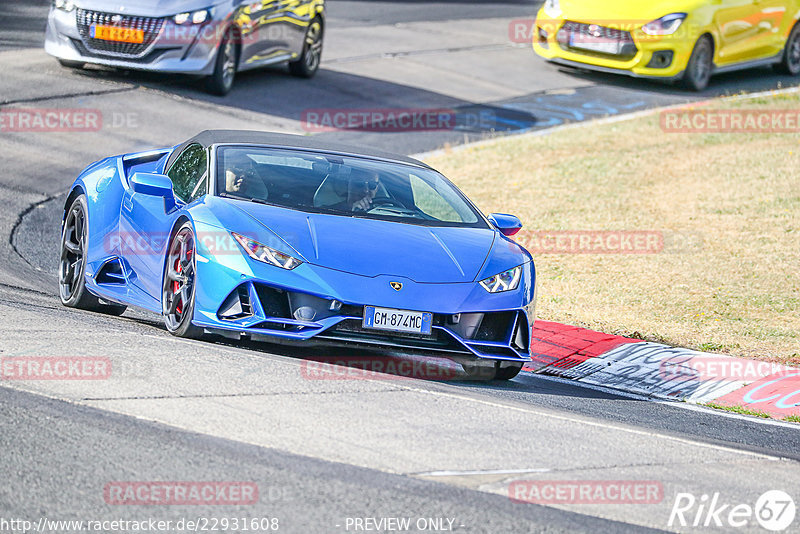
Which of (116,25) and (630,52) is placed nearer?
(116,25)

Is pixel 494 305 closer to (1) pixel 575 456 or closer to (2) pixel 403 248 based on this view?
(2) pixel 403 248

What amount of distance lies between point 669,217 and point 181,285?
24.9 ft

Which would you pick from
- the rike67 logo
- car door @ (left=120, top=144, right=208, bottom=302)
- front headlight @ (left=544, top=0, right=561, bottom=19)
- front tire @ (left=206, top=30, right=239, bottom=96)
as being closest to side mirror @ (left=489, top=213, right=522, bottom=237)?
car door @ (left=120, top=144, right=208, bottom=302)

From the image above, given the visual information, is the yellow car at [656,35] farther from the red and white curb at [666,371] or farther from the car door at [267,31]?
the red and white curb at [666,371]

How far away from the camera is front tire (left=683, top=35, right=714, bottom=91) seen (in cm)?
1984

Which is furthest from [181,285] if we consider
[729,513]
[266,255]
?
[729,513]

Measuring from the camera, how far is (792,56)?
2200 cm

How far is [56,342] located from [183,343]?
74 cm

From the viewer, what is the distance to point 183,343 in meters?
6.85

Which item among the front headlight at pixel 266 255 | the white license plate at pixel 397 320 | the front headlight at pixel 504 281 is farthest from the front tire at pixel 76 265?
the front headlight at pixel 504 281

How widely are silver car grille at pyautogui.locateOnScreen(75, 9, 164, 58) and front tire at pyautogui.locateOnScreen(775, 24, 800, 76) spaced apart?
11797 mm

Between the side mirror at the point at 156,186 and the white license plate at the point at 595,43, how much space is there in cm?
1300

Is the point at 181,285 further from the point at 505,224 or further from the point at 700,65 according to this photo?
the point at 700,65

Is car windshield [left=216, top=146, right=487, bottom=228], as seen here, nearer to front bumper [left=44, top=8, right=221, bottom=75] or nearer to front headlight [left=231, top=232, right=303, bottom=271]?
front headlight [left=231, top=232, right=303, bottom=271]
